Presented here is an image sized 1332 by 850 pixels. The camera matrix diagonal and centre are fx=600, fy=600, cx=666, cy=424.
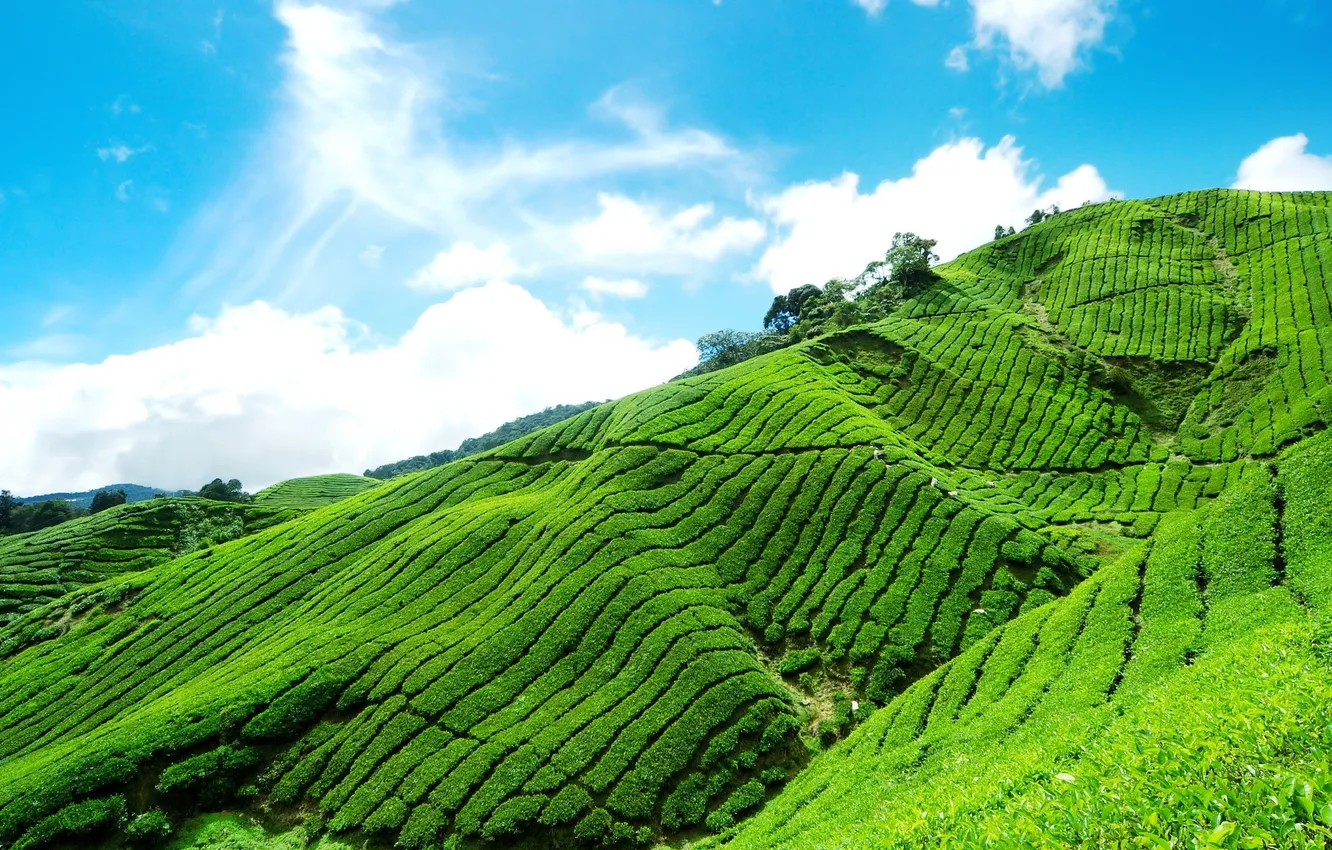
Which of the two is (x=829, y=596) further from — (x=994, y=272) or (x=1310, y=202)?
(x=1310, y=202)

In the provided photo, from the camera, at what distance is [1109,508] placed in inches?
1540

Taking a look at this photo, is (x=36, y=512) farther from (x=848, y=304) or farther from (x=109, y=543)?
(x=848, y=304)

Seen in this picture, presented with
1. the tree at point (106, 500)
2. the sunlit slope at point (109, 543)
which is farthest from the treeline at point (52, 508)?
the sunlit slope at point (109, 543)

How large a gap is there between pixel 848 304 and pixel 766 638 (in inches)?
2473

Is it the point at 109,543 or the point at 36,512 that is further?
the point at 36,512

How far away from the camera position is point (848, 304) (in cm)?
8256

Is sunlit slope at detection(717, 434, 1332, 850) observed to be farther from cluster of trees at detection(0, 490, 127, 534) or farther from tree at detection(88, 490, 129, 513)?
tree at detection(88, 490, 129, 513)

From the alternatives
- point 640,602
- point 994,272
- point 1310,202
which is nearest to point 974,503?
point 640,602

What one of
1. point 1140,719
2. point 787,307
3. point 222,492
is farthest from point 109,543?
point 787,307

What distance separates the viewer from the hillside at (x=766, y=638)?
1155 cm

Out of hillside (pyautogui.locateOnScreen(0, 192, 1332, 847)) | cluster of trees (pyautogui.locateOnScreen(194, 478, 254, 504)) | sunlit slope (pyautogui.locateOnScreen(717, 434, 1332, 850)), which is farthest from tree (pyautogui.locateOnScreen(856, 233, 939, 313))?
cluster of trees (pyautogui.locateOnScreen(194, 478, 254, 504))

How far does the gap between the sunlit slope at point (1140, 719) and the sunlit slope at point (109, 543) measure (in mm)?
54024

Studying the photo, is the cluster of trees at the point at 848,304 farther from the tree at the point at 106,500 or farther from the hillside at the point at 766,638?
the tree at the point at 106,500

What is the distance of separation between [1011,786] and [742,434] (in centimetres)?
3582
